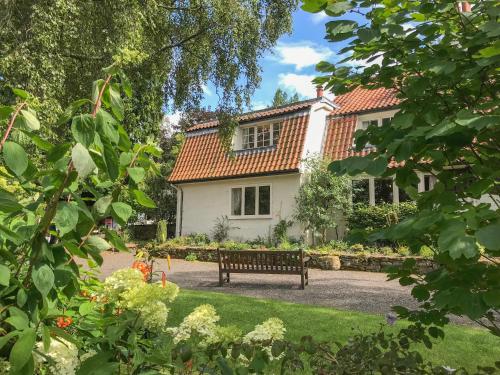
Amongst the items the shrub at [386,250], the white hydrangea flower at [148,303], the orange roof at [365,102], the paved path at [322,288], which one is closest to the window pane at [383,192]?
the orange roof at [365,102]

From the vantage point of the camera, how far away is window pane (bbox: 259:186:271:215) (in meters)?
18.9

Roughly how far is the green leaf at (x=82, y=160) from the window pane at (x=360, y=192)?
16.9 m

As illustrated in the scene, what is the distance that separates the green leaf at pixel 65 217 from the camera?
1.13 metres

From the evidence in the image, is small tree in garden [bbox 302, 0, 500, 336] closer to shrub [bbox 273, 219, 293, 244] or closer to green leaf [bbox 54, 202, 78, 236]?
green leaf [bbox 54, 202, 78, 236]

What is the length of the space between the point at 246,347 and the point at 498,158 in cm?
137

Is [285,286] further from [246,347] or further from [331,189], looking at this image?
[246,347]

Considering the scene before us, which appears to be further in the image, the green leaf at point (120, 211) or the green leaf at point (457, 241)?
the green leaf at point (120, 211)

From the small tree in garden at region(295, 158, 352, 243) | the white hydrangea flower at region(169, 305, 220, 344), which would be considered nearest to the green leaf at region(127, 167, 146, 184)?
the white hydrangea flower at region(169, 305, 220, 344)

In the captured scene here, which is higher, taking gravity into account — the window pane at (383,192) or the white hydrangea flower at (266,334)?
the window pane at (383,192)

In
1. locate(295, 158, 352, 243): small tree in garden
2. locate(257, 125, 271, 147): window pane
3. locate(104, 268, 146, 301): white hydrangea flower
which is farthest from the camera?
locate(257, 125, 271, 147): window pane

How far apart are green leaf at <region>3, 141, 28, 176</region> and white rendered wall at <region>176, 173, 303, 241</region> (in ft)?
54.6

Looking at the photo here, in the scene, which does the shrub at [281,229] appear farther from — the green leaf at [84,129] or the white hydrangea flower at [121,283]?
the green leaf at [84,129]

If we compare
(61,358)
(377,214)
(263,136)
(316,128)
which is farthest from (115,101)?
Answer: (263,136)

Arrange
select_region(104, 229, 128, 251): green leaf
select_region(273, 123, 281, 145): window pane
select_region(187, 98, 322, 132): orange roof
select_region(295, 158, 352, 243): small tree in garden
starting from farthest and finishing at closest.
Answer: select_region(273, 123, 281, 145): window pane
select_region(187, 98, 322, 132): orange roof
select_region(295, 158, 352, 243): small tree in garden
select_region(104, 229, 128, 251): green leaf
